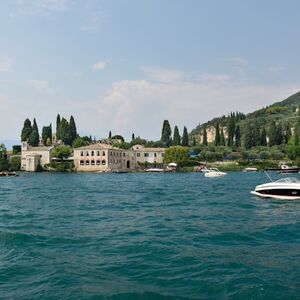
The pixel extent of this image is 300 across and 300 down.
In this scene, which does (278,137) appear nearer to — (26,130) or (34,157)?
(34,157)

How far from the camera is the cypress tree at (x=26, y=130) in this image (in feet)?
469

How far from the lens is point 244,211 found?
2584cm

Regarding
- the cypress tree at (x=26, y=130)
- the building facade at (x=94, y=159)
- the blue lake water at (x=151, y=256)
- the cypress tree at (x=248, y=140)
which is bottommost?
the blue lake water at (x=151, y=256)

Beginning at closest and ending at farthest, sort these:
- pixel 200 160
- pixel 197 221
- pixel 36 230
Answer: pixel 36 230, pixel 197 221, pixel 200 160

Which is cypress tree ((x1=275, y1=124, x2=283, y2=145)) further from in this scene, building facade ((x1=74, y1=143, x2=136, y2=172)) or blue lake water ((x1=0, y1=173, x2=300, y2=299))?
blue lake water ((x1=0, y1=173, x2=300, y2=299))

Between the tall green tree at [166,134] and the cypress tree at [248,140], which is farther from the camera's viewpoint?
the cypress tree at [248,140]

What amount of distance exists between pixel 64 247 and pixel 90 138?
165m

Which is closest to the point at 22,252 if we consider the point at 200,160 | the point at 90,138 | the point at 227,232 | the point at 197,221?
the point at 227,232

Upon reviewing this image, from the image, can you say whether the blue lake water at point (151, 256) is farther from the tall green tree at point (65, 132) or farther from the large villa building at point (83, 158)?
the tall green tree at point (65, 132)

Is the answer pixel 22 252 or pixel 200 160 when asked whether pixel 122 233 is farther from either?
pixel 200 160

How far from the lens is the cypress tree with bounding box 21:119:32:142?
14300 centimetres

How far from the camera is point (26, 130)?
144000mm

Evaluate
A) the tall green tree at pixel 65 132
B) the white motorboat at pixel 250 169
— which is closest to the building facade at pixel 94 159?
the tall green tree at pixel 65 132

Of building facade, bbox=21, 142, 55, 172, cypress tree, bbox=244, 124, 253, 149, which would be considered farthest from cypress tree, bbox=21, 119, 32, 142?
cypress tree, bbox=244, 124, 253, 149
